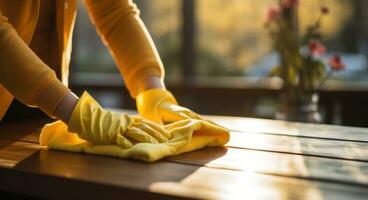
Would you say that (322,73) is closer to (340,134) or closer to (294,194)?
(340,134)

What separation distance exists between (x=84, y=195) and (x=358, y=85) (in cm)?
217

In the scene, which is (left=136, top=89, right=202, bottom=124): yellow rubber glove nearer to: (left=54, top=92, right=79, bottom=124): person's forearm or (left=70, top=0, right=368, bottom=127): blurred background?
(left=54, top=92, right=79, bottom=124): person's forearm

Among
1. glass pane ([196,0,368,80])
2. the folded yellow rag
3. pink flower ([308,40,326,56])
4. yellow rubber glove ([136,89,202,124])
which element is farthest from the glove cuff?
glass pane ([196,0,368,80])

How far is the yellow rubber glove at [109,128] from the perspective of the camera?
2.82ft

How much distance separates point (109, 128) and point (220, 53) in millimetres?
2133

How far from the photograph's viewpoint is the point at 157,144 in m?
0.83

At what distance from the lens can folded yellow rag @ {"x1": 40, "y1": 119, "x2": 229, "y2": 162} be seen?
0.81 metres

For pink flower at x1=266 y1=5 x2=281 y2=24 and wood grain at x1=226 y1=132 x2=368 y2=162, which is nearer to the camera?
wood grain at x1=226 y1=132 x2=368 y2=162

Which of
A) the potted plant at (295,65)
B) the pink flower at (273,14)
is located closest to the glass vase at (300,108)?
the potted plant at (295,65)

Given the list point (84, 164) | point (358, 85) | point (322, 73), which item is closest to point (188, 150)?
point (84, 164)

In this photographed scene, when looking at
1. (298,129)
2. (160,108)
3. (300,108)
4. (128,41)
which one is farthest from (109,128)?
(300,108)

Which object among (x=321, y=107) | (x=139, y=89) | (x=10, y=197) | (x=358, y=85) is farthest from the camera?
(x=358, y=85)

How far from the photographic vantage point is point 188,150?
876 mm

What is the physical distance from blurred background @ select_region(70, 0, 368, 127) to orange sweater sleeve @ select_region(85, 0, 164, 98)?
1332mm
